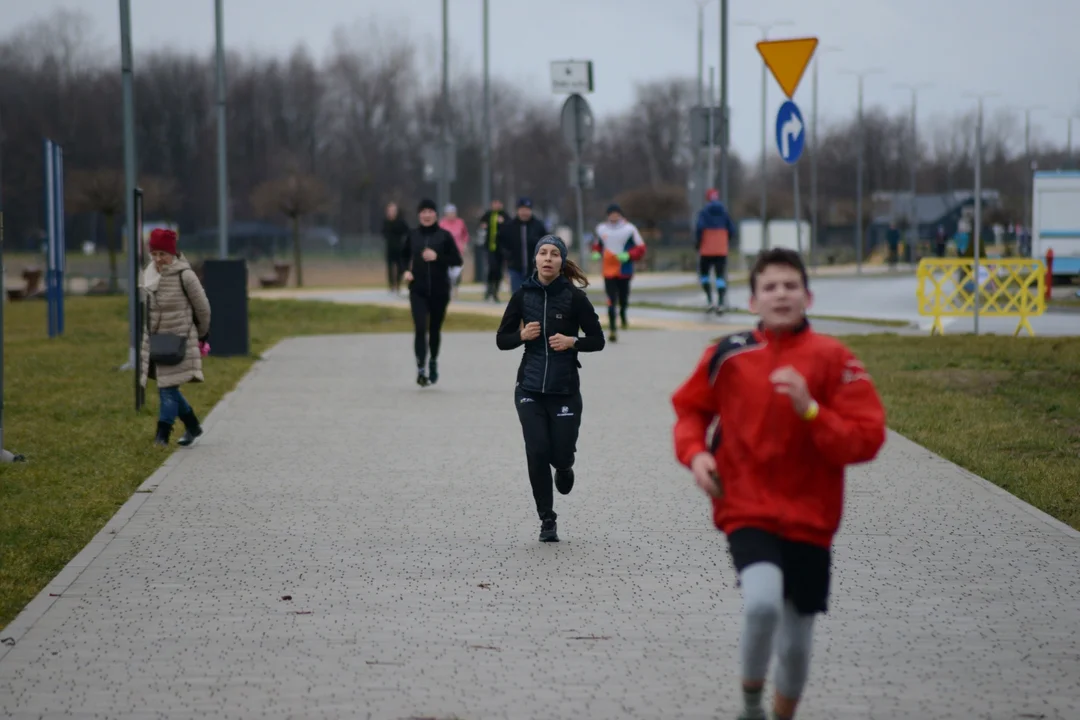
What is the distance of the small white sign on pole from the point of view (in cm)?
A: 2222

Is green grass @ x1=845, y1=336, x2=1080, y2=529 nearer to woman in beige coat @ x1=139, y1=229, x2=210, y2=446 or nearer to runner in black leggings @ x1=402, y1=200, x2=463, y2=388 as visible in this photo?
runner in black leggings @ x1=402, y1=200, x2=463, y2=388

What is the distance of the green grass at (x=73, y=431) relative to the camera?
8141mm

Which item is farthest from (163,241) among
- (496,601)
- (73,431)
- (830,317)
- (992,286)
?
(830,317)

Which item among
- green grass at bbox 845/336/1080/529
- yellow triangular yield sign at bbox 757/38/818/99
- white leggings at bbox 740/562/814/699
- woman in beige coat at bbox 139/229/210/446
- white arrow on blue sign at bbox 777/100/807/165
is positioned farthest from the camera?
white arrow on blue sign at bbox 777/100/807/165

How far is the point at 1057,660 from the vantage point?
5781 millimetres

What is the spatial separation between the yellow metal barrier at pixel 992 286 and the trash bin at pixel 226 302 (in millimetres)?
9043

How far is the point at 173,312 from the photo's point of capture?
11.5 m

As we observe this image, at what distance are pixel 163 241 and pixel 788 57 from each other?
5.29 metres

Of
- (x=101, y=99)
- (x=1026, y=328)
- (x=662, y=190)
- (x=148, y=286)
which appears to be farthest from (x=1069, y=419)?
(x=101, y=99)

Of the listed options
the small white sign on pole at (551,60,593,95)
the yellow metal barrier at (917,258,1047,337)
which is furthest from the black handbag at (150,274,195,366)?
the yellow metal barrier at (917,258,1047,337)

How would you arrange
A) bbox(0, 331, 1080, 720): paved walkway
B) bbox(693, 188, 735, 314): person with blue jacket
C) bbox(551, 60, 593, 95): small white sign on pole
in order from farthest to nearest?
bbox(693, 188, 735, 314): person with blue jacket, bbox(551, 60, 593, 95): small white sign on pole, bbox(0, 331, 1080, 720): paved walkway

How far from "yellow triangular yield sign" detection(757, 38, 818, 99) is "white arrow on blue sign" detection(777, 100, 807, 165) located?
974 millimetres

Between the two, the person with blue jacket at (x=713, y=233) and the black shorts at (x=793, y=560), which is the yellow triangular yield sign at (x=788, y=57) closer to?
the black shorts at (x=793, y=560)

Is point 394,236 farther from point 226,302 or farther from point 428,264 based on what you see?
point 428,264
